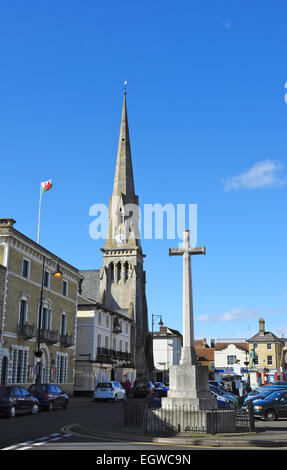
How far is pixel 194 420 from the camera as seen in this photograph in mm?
14766

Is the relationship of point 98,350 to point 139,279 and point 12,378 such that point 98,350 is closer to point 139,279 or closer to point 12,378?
point 12,378

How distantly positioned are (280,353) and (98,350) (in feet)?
142

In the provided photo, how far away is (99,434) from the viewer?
15.3 metres

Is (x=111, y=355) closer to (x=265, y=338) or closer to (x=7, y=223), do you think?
(x=7, y=223)

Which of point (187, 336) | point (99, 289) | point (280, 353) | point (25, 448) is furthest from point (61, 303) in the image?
point (280, 353)

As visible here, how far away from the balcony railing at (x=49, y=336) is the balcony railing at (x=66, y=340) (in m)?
1.68

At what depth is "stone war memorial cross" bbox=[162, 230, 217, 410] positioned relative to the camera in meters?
15.8

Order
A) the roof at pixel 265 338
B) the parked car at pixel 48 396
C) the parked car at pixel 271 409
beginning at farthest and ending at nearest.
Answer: the roof at pixel 265 338 < the parked car at pixel 48 396 < the parked car at pixel 271 409

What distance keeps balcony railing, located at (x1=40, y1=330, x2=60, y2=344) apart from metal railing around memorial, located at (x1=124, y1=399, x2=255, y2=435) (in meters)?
25.1

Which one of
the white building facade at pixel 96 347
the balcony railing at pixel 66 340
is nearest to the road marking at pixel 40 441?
the balcony railing at pixel 66 340

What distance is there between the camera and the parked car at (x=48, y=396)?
25.8 meters

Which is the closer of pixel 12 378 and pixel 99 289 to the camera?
pixel 12 378

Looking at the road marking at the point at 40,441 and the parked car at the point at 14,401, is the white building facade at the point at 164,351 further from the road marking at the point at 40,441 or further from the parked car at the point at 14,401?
the road marking at the point at 40,441

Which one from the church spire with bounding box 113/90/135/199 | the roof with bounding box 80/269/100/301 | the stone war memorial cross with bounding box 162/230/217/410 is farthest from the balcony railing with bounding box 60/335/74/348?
the church spire with bounding box 113/90/135/199
